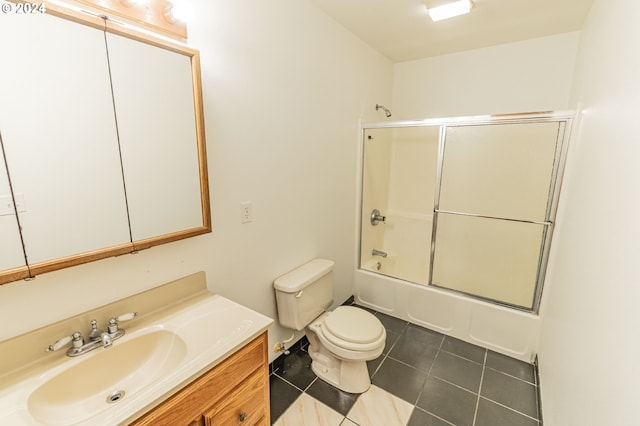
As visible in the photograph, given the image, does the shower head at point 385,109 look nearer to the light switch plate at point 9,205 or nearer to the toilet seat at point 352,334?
the toilet seat at point 352,334

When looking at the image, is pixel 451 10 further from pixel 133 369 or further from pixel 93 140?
pixel 133 369

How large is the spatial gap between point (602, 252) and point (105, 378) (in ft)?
5.79

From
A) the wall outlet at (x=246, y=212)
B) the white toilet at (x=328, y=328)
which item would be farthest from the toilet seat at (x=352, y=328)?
the wall outlet at (x=246, y=212)

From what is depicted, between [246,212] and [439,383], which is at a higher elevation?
[246,212]

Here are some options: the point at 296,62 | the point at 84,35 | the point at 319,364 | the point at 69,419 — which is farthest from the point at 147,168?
the point at 319,364

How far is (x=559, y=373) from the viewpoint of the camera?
1352mm

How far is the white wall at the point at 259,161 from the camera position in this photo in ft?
3.50

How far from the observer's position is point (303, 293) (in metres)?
1.80

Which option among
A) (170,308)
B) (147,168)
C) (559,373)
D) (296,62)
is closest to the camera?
(147,168)

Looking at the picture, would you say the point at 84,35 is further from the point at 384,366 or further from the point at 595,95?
the point at 384,366

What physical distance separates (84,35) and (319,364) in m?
2.03

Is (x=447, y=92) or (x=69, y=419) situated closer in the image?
(x=69, y=419)

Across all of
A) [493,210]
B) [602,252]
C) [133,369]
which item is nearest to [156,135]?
[133,369]

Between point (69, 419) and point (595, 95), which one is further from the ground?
point (595, 95)
